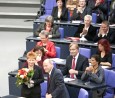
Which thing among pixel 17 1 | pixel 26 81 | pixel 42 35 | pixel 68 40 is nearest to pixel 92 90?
pixel 26 81

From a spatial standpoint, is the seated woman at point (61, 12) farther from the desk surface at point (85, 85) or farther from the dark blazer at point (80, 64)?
the desk surface at point (85, 85)

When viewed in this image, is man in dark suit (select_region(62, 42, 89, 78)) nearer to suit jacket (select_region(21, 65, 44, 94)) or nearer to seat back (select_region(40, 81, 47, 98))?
seat back (select_region(40, 81, 47, 98))

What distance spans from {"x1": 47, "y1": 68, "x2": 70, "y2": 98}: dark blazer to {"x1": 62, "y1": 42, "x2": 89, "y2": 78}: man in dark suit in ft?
3.20

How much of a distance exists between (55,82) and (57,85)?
0.20 ft

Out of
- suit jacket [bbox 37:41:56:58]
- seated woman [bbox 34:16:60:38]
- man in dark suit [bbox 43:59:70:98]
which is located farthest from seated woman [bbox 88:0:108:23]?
man in dark suit [bbox 43:59:70:98]

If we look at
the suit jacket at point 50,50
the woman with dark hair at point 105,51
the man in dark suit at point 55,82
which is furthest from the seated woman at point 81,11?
the man in dark suit at point 55,82

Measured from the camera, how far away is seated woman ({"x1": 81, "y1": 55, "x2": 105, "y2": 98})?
711 cm

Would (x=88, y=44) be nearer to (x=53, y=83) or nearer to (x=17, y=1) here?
(x=53, y=83)

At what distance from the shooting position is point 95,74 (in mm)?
7156

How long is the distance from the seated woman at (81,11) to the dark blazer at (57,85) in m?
4.80

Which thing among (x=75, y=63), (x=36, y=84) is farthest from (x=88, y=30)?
(x=36, y=84)

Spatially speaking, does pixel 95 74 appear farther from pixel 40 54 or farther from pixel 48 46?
pixel 48 46

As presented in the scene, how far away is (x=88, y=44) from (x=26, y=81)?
123 inches

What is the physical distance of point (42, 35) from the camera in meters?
8.84
